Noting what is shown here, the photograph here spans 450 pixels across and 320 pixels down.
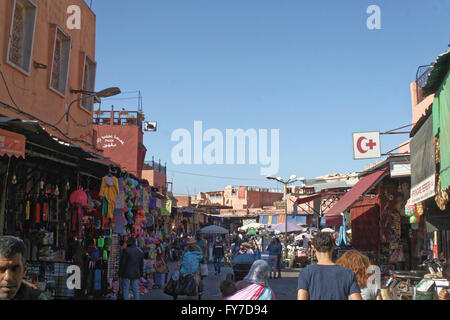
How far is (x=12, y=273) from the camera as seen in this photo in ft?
10.3

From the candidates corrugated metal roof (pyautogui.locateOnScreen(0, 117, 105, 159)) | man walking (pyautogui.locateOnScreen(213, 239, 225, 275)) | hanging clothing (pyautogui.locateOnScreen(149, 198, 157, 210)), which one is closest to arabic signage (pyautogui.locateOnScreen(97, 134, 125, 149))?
man walking (pyautogui.locateOnScreen(213, 239, 225, 275))

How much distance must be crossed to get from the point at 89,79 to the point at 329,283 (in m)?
13.2

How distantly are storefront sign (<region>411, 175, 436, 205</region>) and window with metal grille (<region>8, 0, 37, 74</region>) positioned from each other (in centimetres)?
898

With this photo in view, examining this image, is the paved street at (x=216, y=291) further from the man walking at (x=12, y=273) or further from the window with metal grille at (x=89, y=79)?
the man walking at (x=12, y=273)

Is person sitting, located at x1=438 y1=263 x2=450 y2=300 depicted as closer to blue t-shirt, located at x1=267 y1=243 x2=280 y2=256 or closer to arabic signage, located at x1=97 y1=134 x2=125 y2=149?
blue t-shirt, located at x1=267 y1=243 x2=280 y2=256

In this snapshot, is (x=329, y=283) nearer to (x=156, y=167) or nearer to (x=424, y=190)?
(x=424, y=190)

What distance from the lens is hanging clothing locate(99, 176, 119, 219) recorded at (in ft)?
36.9

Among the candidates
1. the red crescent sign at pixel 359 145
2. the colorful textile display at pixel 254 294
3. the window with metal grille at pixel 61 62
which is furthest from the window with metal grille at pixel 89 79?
the colorful textile display at pixel 254 294

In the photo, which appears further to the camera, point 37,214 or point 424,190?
point 37,214

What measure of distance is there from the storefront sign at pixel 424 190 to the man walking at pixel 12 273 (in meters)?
5.87

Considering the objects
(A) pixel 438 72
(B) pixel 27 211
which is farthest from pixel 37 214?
(A) pixel 438 72

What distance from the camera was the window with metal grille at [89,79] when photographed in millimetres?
15445

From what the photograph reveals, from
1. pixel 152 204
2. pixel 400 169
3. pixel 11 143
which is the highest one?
pixel 400 169
